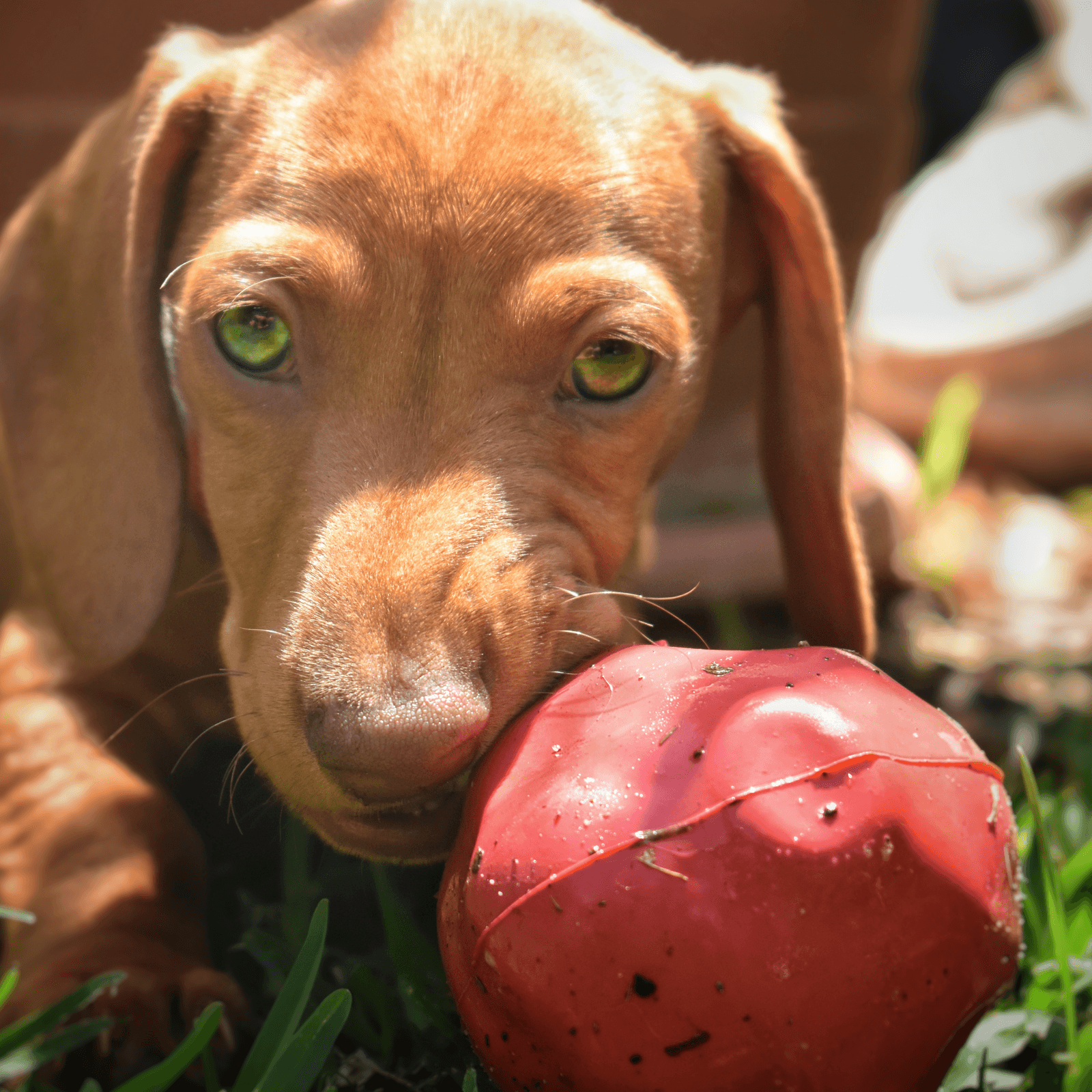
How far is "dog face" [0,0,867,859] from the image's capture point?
5.13ft

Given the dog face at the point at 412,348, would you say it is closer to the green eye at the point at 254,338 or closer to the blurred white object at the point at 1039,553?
the green eye at the point at 254,338

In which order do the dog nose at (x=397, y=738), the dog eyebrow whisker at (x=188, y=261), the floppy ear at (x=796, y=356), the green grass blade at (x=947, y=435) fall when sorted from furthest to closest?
the green grass blade at (x=947, y=435) < the floppy ear at (x=796, y=356) < the dog eyebrow whisker at (x=188, y=261) < the dog nose at (x=397, y=738)

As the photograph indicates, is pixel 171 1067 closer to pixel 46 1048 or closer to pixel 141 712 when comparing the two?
pixel 46 1048

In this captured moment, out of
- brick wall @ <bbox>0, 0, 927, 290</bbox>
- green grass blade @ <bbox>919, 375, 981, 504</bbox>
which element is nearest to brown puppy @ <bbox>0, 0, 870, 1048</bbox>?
brick wall @ <bbox>0, 0, 927, 290</bbox>

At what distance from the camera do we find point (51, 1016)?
59.8 inches

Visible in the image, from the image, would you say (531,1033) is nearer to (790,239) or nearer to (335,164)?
(335,164)

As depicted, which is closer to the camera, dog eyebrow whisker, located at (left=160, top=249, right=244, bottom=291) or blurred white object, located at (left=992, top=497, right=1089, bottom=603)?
dog eyebrow whisker, located at (left=160, top=249, right=244, bottom=291)

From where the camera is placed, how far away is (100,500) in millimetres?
2100

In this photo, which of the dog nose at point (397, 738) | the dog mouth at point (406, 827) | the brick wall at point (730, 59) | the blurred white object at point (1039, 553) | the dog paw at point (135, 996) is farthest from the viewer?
the blurred white object at point (1039, 553)

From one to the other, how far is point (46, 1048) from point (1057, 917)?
144 cm

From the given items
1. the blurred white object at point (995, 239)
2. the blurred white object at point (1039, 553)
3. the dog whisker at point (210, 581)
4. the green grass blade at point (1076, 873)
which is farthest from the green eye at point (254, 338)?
the blurred white object at point (995, 239)

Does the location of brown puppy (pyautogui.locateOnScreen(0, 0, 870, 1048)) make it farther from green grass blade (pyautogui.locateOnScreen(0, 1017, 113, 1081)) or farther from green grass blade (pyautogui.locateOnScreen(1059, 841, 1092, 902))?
green grass blade (pyautogui.locateOnScreen(1059, 841, 1092, 902))

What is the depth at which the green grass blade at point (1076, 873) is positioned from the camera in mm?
2057

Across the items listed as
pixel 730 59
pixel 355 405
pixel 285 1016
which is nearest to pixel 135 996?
pixel 285 1016
